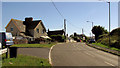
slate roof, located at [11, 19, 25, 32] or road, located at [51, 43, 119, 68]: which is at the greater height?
slate roof, located at [11, 19, 25, 32]

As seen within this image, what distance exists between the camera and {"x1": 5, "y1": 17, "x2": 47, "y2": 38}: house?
4616 centimetres

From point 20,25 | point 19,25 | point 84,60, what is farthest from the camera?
point 20,25

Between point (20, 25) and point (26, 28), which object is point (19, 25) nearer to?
point (20, 25)

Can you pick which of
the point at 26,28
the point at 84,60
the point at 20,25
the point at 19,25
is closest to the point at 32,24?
the point at 26,28

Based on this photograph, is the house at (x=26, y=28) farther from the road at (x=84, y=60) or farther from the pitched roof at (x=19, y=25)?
the road at (x=84, y=60)

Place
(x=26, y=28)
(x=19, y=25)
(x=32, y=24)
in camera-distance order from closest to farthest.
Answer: (x=19, y=25), (x=26, y=28), (x=32, y=24)

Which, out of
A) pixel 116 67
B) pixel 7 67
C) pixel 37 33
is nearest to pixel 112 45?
pixel 116 67

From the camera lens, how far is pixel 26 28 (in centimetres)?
5044

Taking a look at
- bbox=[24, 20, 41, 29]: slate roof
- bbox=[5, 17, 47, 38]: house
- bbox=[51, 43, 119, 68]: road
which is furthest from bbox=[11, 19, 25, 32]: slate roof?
bbox=[51, 43, 119, 68]: road

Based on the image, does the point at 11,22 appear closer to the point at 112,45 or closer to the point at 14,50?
the point at 112,45

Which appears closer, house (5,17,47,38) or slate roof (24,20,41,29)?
house (5,17,47,38)

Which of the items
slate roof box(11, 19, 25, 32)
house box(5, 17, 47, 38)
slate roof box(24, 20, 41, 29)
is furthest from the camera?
slate roof box(24, 20, 41, 29)

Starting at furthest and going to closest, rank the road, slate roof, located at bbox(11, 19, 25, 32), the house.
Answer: slate roof, located at bbox(11, 19, 25, 32) < the house < the road

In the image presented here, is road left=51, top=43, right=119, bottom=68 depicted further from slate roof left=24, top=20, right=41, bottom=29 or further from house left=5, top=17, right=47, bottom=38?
slate roof left=24, top=20, right=41, bottom=29
